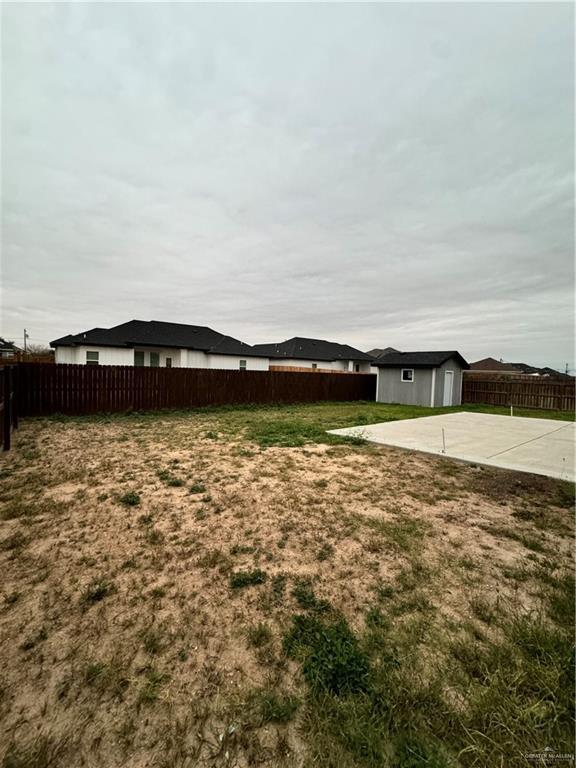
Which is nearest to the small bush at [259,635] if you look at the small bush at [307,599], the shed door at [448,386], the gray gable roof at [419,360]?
the small bush at [307,599]

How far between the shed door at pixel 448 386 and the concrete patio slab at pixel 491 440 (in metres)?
6.54

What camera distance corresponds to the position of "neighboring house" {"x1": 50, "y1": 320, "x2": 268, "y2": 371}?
21.1m

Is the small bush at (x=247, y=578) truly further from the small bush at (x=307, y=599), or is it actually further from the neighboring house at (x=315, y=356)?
the neighboring house at (x=315, y=356)

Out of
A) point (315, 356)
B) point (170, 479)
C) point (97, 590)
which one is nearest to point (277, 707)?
point (97, 590)

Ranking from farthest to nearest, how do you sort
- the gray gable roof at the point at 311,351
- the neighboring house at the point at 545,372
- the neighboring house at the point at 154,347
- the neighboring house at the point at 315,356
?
the neighboring house at the point at 545,372, the gray gable roof at the point at 311,351, the neighboring house at the point at 315,356, the neighboring house at the point at 154,347

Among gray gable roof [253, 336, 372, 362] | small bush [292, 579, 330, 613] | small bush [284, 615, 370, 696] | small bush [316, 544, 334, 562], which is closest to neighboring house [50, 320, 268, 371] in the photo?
gray gable roof [253, 336, 372, 362]

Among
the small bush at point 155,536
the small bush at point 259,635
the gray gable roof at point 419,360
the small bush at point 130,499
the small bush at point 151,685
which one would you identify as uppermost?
the gray gable roof at point 419,360

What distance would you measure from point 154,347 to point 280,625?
22575 millimetres

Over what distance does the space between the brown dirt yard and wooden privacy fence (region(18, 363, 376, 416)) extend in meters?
6.57

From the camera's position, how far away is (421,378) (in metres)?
17.7

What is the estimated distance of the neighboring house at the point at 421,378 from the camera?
17.4 metres

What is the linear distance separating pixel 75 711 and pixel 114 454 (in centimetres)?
503

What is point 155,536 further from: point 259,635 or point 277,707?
point 277,707

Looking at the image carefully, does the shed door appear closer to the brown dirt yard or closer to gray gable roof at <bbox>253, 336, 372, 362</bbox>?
the brown dirt yard
